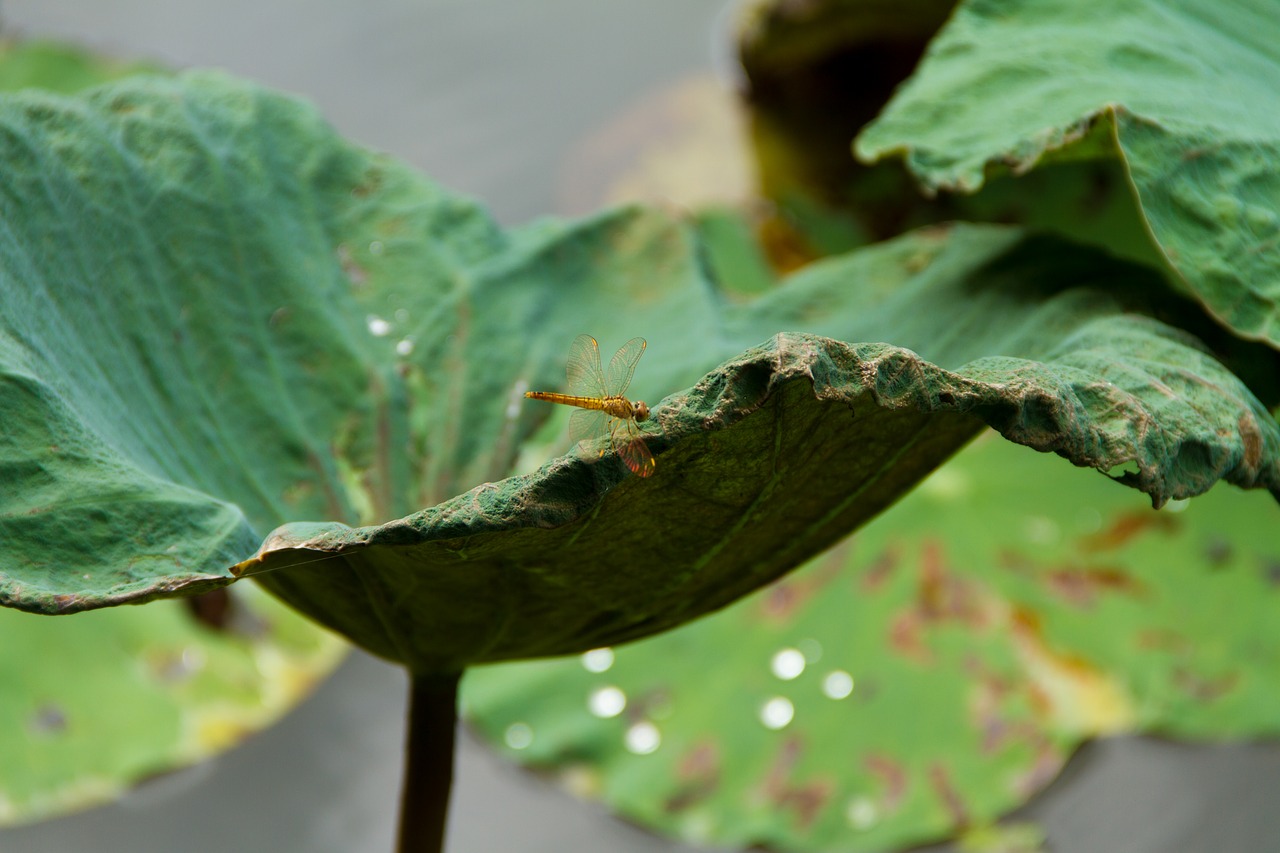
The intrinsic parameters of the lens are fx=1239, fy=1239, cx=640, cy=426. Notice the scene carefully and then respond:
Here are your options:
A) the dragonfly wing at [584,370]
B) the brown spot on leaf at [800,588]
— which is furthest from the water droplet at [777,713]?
the dragonfly wing at [584,370]

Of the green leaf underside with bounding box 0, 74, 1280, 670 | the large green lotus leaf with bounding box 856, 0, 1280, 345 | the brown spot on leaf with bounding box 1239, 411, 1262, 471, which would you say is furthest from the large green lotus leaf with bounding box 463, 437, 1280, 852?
the brown spot on leaf with bounding box 1239, 411, 1262, 471

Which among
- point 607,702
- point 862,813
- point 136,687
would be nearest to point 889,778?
point 862,813

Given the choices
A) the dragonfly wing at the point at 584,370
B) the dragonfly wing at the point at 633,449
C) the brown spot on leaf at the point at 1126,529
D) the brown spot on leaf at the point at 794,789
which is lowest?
the brown spot on leaf at the point at 794,789

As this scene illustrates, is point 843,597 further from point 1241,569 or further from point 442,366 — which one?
point 442,366

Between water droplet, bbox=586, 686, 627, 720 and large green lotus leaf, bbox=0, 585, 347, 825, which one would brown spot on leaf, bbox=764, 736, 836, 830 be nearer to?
water droplet, bbox=586, 686, 627, 720

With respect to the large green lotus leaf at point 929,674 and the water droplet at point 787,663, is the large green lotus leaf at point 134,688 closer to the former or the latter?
the large green lotus leaf at point 929,674

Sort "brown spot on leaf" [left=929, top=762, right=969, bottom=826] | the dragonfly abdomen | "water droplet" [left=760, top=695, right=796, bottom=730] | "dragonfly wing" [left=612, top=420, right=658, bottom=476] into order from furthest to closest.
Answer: "water droplet" [left=760, top=695, right=796, bottom=730], "brown spot on leaf" [left=929, top=762, right=969, bottom=826], the dragonfly abdomen, "dragonfly wing" [left=612, top=420, right=658, bottom=476]
